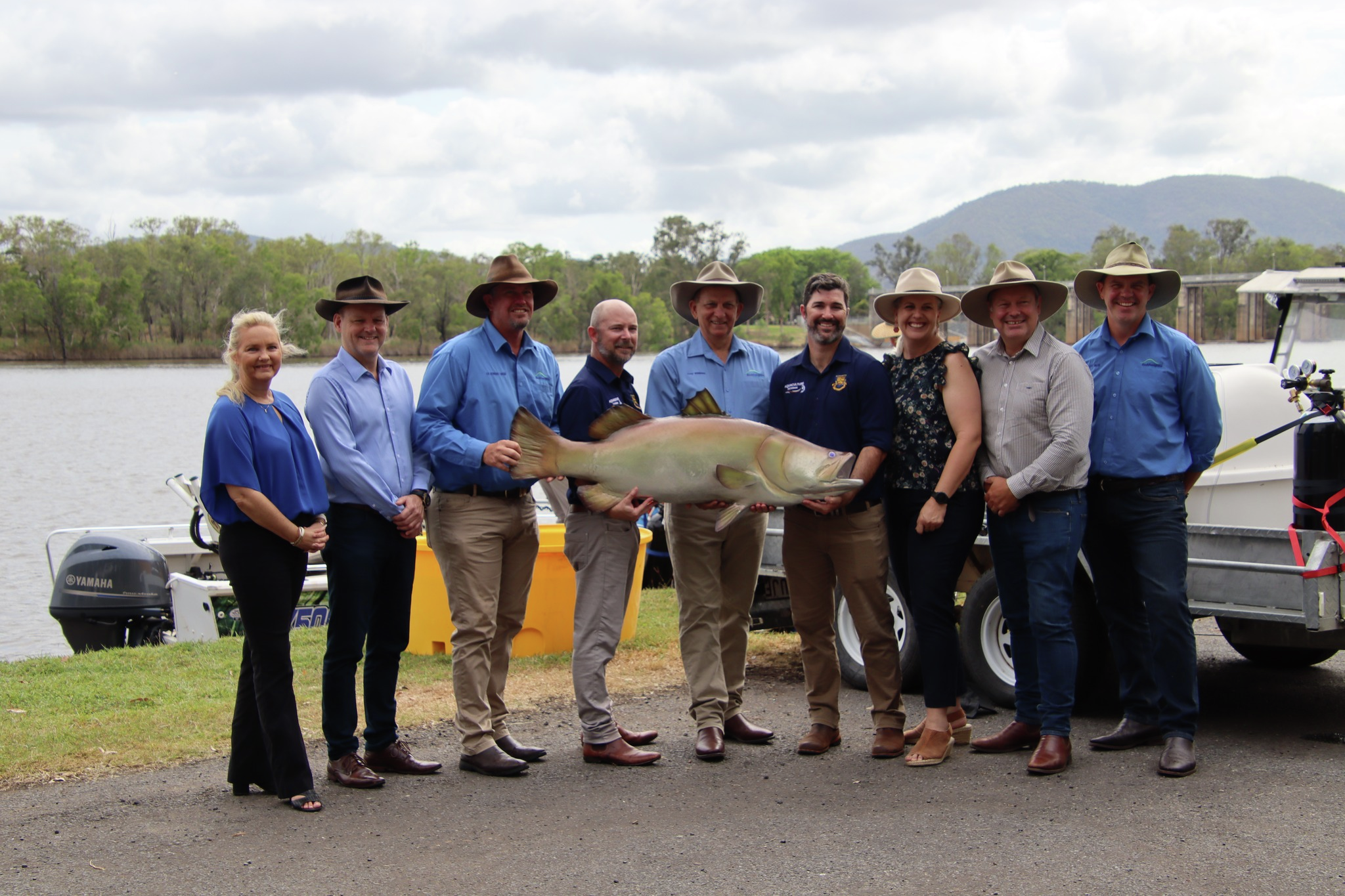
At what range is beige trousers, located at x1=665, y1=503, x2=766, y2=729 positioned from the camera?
5.98 m

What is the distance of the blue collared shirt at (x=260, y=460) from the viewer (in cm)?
489

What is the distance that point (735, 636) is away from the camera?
246 inches

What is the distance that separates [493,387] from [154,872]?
254cm

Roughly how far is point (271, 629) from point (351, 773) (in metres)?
0.87

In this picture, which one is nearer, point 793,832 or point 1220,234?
point 793,832

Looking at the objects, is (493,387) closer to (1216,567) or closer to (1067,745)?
(1067,745)

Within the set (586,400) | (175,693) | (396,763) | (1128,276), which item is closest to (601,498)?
(586,400)

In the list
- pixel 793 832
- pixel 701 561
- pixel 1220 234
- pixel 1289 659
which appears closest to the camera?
pixel 793 832

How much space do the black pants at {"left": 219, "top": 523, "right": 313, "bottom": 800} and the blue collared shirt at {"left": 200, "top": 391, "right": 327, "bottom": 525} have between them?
0.13 m

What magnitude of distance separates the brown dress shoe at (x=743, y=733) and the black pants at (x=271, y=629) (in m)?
2.20

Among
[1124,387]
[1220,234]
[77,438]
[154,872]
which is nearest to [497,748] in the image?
[154,872]

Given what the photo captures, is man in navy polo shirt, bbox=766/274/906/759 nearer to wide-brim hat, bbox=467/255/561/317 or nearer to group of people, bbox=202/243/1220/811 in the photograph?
group of people, bbox=202/243/1220/811

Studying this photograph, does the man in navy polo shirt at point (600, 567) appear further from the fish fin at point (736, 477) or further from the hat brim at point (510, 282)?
the fish fin at point (736, 477)

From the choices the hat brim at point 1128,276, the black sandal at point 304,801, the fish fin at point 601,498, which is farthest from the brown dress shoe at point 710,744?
the hat brim at point 1128,276
